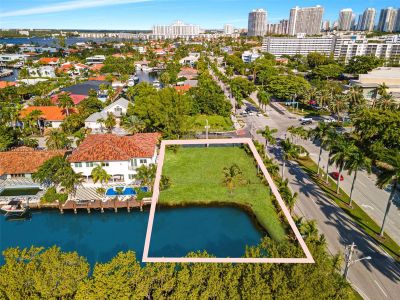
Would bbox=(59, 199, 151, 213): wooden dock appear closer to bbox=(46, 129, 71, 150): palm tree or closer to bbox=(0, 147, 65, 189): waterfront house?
bbox=(0, 147, 65, 189): waterfront house

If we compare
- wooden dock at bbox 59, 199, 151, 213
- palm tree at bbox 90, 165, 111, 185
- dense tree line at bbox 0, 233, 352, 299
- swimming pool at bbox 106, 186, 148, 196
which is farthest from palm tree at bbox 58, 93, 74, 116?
dense tree line at bbox 0, 233, 352, 299

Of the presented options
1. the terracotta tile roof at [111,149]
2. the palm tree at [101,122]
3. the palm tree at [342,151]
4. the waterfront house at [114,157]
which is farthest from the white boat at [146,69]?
the palm tree at [342,151]

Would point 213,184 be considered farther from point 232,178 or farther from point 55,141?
point 55,141

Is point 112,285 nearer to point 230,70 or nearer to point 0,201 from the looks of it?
point 0,201

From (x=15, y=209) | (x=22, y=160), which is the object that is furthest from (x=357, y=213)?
(x=22, y=160)

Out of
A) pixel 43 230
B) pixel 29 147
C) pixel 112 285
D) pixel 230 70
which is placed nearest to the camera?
pixel 112 285

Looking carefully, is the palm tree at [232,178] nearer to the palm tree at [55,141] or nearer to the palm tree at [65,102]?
the palm tree at [55,141]

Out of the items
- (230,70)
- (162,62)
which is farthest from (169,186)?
(162,62)
